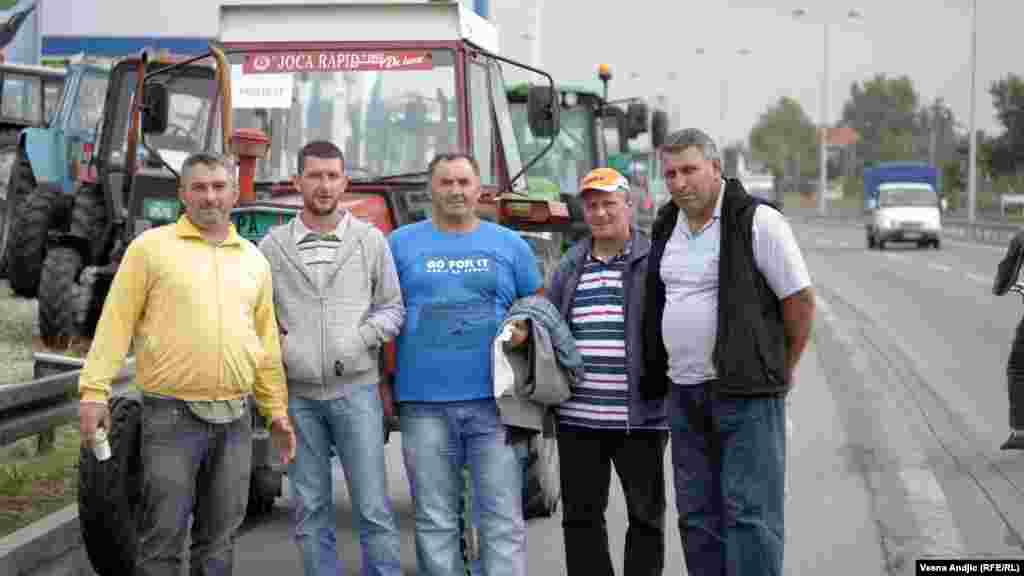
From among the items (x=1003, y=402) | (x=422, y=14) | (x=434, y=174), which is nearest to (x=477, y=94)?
(x=422, y=14)

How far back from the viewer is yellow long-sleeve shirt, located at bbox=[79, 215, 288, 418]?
19.9ft

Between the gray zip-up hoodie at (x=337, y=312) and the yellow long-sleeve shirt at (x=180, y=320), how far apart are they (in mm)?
350

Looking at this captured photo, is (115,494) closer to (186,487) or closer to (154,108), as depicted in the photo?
(186,487)

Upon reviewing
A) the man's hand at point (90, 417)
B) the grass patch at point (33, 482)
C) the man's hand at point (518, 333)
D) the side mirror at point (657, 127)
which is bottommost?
the grass patch at point (33, 482)

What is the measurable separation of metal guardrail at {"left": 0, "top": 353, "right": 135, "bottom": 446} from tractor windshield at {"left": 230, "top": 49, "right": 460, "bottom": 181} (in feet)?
5.43

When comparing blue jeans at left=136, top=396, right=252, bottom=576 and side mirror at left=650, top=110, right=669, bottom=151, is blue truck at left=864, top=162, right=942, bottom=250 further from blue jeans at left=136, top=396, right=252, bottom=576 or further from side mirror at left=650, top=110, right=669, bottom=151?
blue jeans at left=136, top=396, right=252, bottom=576

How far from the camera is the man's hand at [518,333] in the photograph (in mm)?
6414

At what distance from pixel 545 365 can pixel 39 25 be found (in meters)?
25.5

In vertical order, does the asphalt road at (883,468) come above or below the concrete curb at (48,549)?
below

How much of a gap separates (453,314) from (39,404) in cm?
267

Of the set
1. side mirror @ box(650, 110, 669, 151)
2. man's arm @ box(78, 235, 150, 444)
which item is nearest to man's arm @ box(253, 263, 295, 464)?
man's arm @ box(78, 235, 150, 444)

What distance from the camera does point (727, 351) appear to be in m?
6.05

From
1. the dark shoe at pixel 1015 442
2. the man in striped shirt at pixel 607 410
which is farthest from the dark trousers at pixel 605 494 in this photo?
the dark shoe at pixel 1015 442

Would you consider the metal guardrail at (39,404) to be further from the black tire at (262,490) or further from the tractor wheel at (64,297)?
the tractor wheel at (64,297)
